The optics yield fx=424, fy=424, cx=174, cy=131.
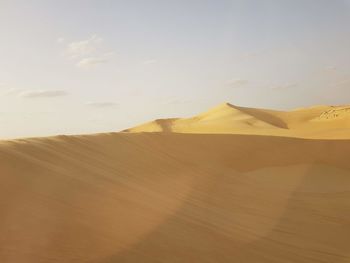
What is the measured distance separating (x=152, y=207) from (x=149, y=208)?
0.25 ft

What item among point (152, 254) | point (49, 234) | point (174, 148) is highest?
point (174, 148)

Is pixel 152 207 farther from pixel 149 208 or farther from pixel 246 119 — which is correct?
pixel 246 119

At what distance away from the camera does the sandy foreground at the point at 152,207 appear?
520cm

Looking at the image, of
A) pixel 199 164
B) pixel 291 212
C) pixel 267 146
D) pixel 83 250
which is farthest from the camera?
pixel 267 146

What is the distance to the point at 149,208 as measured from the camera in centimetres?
654

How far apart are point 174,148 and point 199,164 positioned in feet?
3.51

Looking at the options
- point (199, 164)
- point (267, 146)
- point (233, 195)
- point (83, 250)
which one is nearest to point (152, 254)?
point (83, 250)

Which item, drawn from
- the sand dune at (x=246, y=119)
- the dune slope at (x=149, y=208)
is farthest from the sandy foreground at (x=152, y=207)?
the sand dune at (x=246, y=119)

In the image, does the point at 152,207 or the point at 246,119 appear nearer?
the point at 152,207

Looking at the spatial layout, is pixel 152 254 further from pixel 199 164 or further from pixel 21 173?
pixel 199 164

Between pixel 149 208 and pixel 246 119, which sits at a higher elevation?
pixel 246 119

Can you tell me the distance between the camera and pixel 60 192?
610 centimetres

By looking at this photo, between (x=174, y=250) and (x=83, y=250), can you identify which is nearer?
(x=83, y=250)

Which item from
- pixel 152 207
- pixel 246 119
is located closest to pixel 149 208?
pixel 152 207
